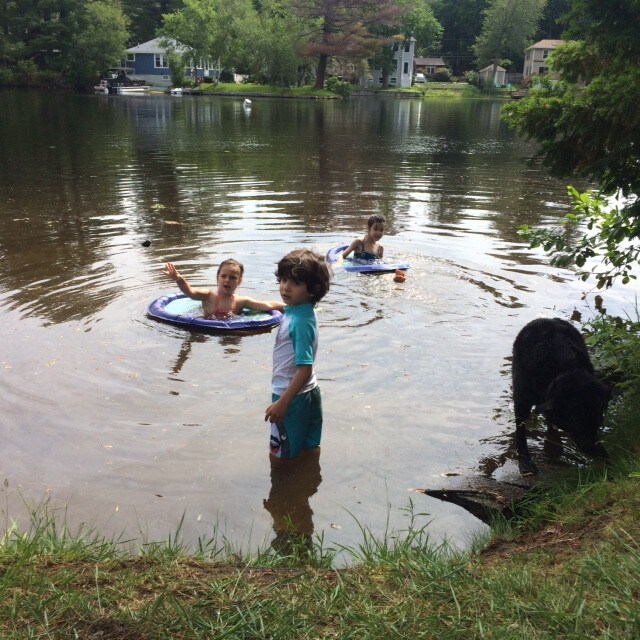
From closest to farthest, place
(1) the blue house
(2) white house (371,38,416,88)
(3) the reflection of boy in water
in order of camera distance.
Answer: (3) the reflection of boy in water, (1) the blue house, (2) white house (371,38,416,88)

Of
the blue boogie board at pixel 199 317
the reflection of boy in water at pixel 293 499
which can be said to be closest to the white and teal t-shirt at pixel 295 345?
the reflection of boy in water at pixel 293 499

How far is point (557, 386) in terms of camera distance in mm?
4926

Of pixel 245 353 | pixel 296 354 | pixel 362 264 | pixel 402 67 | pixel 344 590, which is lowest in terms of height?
pixel 245 353

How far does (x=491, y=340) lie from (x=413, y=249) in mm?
4412

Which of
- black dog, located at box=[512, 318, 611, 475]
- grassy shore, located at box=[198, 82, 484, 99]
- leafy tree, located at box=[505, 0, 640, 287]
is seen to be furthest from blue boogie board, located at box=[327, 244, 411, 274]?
grassy shore, located at box=[198, 82, 484, 99]

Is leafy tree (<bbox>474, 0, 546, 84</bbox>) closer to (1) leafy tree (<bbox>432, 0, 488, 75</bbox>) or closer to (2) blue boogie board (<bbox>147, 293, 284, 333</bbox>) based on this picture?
(1) leafy tree (<bbox>432, 0, 488, 75</bbox>)

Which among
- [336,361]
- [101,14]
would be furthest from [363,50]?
[336,361]

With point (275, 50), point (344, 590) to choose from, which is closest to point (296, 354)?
point (344, 590)

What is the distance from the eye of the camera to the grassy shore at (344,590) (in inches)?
104

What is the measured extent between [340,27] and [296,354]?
8797cm

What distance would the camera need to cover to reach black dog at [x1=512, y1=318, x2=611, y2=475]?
4859 mm

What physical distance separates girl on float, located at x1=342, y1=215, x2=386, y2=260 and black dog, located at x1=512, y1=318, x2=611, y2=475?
5.24m

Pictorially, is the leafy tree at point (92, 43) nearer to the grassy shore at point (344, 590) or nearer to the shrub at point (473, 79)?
the shrub at point (473, 79)

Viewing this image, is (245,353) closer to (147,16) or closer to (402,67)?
(402,67)
